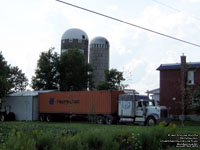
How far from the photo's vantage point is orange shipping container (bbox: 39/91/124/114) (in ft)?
112

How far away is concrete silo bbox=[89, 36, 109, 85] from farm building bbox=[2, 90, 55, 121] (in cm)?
3101

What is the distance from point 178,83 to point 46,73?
24.8 metres

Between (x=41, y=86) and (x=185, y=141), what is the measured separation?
47.0 m

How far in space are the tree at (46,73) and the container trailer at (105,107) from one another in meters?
17.0

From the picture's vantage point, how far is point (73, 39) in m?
67.6

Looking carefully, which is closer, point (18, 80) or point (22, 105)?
point (22, 105)

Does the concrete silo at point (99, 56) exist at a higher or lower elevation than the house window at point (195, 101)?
higher

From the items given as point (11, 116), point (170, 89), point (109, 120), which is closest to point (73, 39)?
point (11, 116)

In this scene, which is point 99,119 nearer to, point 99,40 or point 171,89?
point 171,89

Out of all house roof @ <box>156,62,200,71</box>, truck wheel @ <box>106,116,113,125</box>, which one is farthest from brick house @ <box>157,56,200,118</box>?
truck wheel @ <box>106,116,113,125</box>

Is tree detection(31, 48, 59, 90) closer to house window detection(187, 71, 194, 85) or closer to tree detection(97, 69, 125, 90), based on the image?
tree detection(97, 69, 125, 90)

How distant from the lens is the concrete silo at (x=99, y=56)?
73.8m

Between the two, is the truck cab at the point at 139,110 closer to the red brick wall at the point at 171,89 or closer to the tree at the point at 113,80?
the red brick wall at the point at 171,89

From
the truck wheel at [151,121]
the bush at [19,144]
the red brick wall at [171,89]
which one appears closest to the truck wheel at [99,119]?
the truck wheel at [151,121]
